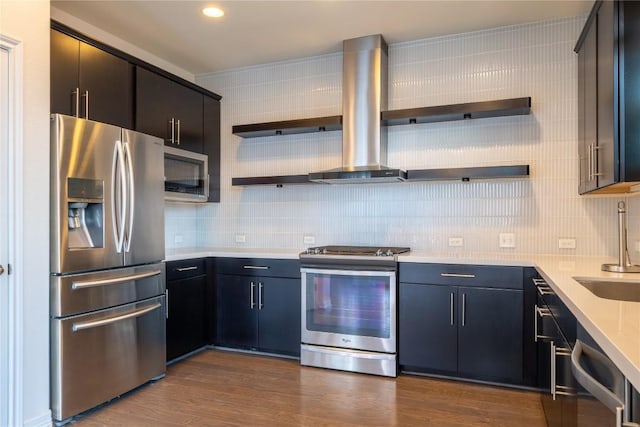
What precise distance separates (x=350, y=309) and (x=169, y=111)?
2204 millimetres

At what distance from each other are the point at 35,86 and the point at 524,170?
10.3ft

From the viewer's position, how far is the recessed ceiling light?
300cm

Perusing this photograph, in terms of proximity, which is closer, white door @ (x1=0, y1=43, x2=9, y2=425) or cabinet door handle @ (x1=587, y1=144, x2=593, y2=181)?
white door @ (x1=0, y1=43, x2=9, y2=425)

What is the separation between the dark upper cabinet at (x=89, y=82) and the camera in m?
2.62

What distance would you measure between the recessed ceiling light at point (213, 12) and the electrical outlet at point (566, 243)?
302 cm

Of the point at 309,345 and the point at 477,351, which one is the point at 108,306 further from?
the point at 477,351

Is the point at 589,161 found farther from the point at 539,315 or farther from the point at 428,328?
the point at 428,328

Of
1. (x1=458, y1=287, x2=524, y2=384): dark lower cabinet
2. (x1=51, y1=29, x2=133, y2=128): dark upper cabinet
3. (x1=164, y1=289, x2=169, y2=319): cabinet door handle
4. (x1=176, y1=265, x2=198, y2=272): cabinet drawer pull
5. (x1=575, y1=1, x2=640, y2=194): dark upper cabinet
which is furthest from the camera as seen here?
(x1=176, y1=265, x2=198, y2=272): cabinet drawer pull

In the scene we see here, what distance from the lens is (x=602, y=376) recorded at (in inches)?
45.3

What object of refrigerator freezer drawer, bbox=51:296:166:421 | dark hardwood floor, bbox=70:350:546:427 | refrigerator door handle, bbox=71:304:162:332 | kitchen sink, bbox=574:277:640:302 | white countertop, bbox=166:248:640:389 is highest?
white countertop, bbox=166:248:640:389

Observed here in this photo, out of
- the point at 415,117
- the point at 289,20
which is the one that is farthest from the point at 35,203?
the point at 415,117

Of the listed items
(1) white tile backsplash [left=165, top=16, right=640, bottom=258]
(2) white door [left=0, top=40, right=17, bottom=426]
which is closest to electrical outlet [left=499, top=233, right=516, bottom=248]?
(1) white tile backsplash [left=165, top=16, right=640, bottom=258]

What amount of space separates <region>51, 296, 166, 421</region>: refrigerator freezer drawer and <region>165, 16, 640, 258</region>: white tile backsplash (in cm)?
130

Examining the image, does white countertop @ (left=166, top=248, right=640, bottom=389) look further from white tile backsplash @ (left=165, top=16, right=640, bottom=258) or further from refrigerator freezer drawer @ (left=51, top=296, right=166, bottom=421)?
refrigerator freezer drawer @ (left=51, top=296, right=166, bottom=421)
